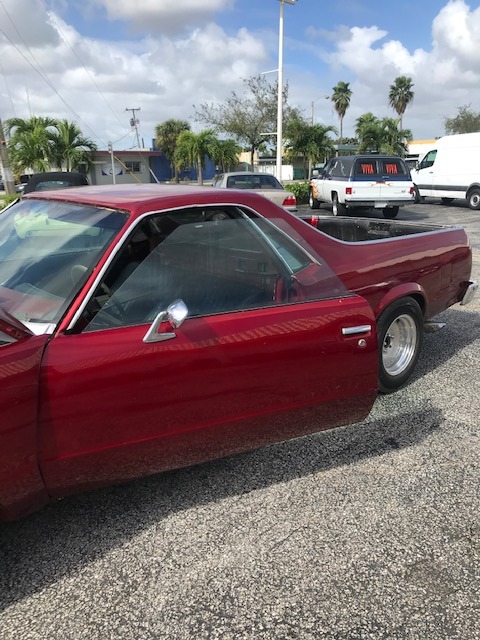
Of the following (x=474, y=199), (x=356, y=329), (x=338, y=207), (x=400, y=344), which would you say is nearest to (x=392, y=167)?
(x=338, y=207)

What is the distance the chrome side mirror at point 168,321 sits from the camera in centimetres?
205

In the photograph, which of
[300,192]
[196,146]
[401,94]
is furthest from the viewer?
[401,94]

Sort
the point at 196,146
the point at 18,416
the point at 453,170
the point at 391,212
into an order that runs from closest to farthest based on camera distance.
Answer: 1. the point at 18,416
2. the point at 391,212
3. the point at 453,170
4. the point at 196,146

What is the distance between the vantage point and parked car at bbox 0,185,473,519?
201cm

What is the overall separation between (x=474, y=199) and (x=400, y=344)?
15.4m

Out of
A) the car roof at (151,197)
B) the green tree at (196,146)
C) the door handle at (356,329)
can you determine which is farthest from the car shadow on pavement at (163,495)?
the green tree at (196,146)

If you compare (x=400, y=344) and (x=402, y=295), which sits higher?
(x=402, y=295)

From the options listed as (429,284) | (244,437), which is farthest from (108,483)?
(429,284)

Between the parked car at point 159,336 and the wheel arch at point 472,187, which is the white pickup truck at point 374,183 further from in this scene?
the parked car at point 159,336

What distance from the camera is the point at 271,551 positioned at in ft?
7.55

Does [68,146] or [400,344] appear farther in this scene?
[68,146]

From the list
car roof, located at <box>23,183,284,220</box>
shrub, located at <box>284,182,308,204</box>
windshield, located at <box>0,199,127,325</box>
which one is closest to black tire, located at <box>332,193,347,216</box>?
shrub, located at <box>284,182,308,204</box>

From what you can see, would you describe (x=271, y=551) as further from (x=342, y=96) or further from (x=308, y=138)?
(x=342, y=96)

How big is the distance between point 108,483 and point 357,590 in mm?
1119
